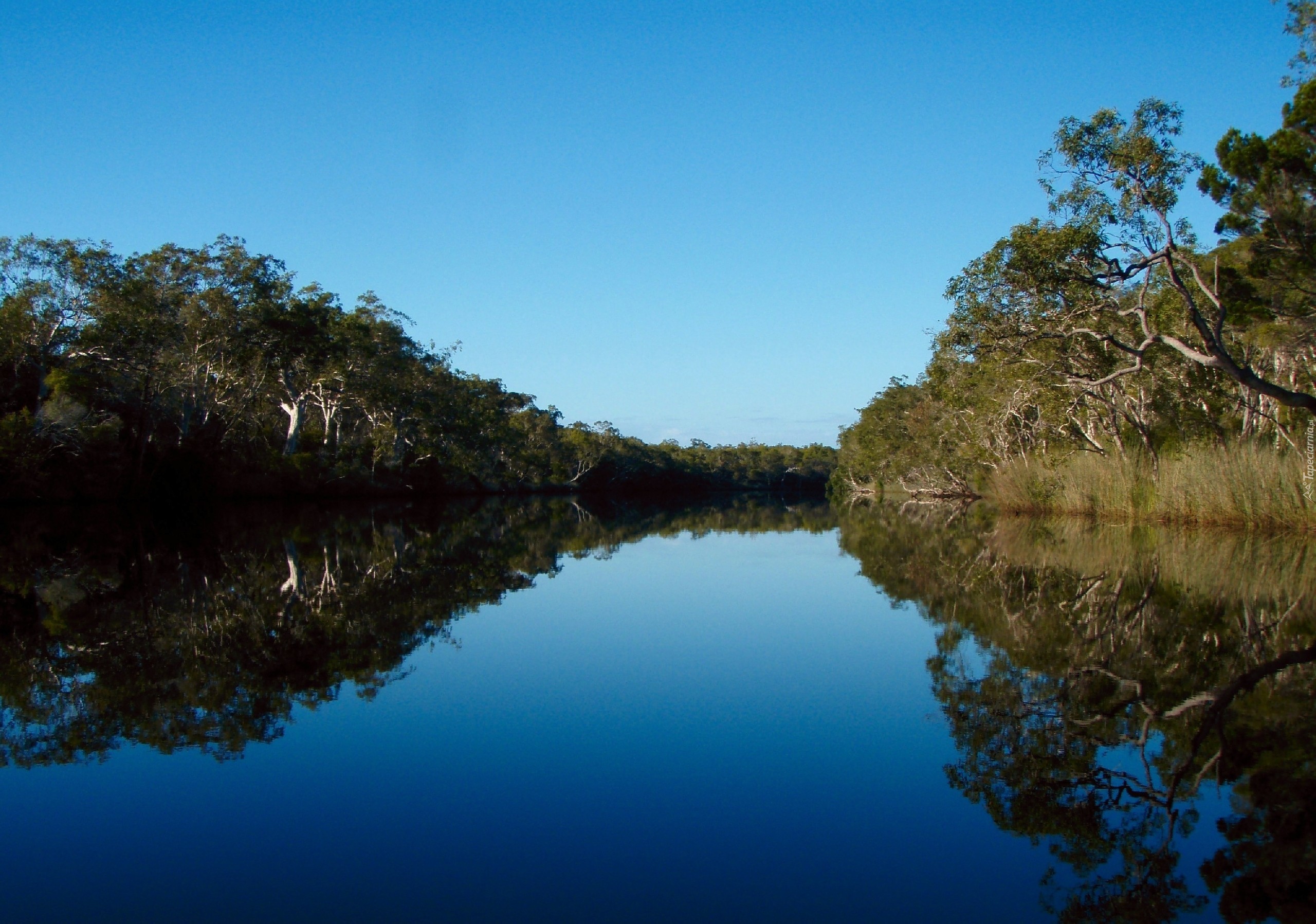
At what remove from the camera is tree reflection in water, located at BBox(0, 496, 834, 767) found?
573 centimetres

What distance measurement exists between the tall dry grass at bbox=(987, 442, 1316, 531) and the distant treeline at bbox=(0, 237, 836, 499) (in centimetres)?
3028

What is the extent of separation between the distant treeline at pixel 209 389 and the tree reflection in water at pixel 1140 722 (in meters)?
29.0

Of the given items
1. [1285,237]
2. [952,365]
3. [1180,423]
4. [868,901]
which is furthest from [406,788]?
[952,365]

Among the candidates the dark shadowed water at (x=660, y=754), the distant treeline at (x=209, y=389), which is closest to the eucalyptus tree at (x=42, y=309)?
the distant treeline at (x=209, y=389)

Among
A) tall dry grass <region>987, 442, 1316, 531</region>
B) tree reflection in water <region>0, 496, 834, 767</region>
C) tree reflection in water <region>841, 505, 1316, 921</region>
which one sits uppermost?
tall dry grass <region>987, 442, 1316, 531</region>

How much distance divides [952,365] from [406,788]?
26.1 m

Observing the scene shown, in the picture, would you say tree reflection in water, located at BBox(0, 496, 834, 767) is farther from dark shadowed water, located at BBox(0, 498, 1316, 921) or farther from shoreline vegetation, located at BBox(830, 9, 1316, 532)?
shoreline vegetation, located at BBox(830, 9, 1316, 532)

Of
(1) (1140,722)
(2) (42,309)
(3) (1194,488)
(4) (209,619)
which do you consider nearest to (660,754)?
→ (1) (1140,722)

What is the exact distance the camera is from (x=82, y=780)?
4.68m

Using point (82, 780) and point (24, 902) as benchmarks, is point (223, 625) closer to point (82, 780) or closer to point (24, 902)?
point (82, 780)

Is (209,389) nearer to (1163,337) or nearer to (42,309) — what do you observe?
(42,309)

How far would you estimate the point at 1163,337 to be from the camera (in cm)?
1400

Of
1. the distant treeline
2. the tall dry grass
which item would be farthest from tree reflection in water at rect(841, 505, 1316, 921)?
the distant treeline

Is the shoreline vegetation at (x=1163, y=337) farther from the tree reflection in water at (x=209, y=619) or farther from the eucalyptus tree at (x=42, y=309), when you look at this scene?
the eucalyptus tree at (x=42, y=309)
